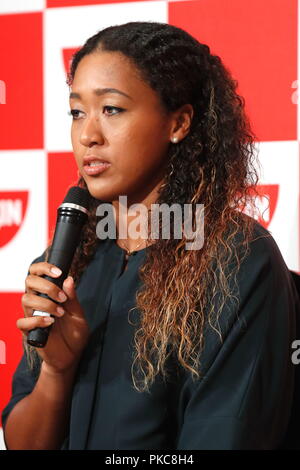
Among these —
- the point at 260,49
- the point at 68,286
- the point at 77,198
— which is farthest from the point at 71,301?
the point at 260,49

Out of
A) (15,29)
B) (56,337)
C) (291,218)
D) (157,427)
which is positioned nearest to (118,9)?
(15,29)

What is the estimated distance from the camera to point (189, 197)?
3.06 feet

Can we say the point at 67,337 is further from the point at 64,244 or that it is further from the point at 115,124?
the point at 115,124

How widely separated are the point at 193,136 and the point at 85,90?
190 millimetres

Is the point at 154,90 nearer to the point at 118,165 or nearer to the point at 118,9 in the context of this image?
the point at 118,165

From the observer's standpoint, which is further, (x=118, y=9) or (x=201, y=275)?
(x=118, y=9)

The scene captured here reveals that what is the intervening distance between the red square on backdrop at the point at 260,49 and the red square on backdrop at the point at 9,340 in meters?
0.66

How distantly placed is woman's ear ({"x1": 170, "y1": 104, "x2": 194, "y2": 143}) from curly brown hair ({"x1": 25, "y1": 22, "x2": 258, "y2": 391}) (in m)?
0.01

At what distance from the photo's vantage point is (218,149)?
958 millimetres

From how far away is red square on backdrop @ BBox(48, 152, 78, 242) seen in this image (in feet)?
4.19

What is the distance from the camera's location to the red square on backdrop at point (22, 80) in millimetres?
1289

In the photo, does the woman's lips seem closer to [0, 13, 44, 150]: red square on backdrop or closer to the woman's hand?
the woman's hand

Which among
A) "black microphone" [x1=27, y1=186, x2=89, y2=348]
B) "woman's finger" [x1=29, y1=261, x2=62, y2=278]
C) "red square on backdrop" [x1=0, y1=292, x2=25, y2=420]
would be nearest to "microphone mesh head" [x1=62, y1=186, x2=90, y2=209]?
"black microphone" [x1=27, y1=186, x2=89, y2=348]

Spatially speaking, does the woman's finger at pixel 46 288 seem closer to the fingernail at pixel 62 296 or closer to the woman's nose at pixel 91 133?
the fingernail at pixel 62 296
